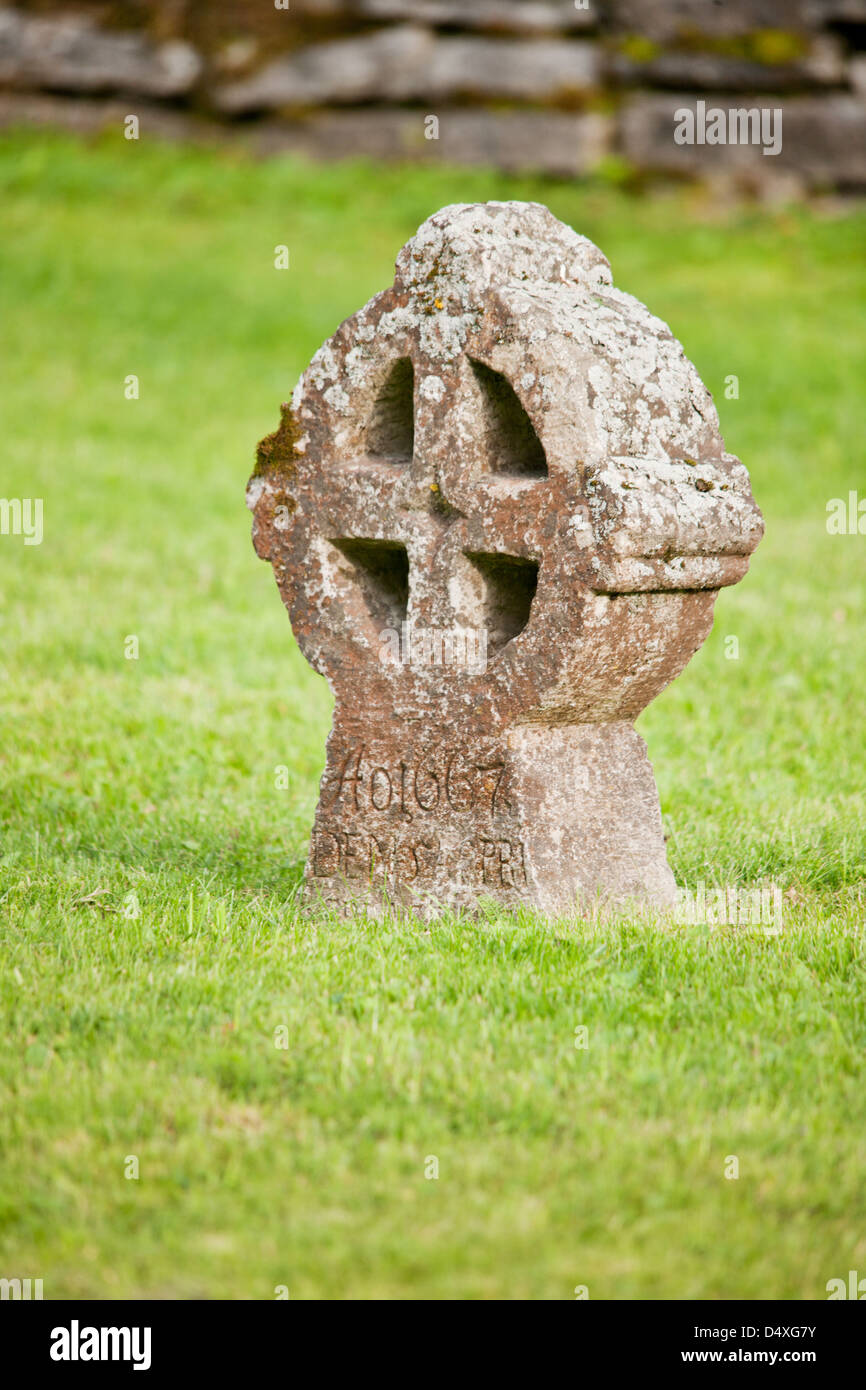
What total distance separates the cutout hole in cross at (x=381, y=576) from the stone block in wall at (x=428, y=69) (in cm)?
1657

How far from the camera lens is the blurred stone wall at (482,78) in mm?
19203

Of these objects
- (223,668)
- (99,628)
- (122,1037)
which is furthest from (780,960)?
(99,628)

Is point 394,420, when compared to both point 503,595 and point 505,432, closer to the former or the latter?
point 505,432

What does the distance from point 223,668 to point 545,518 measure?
4082 mm

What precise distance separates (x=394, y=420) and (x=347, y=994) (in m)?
2.13

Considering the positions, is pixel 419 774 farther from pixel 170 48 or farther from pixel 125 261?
pixel 170 48

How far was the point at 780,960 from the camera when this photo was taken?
4605 mm

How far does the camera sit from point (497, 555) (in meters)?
4.91

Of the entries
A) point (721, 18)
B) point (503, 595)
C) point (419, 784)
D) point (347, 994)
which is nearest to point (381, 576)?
point (503, 595)

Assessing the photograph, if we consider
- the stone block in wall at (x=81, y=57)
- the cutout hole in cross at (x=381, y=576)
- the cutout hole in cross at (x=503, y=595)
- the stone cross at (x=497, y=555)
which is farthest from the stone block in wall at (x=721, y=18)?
the cutout hole in cross at (x=503, y=595)

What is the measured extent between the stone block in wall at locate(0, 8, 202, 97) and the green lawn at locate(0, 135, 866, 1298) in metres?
10.9

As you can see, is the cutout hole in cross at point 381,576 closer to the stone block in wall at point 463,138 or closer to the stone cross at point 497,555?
the stone cross at point 497,555

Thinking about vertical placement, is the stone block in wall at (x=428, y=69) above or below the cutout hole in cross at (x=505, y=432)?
above
